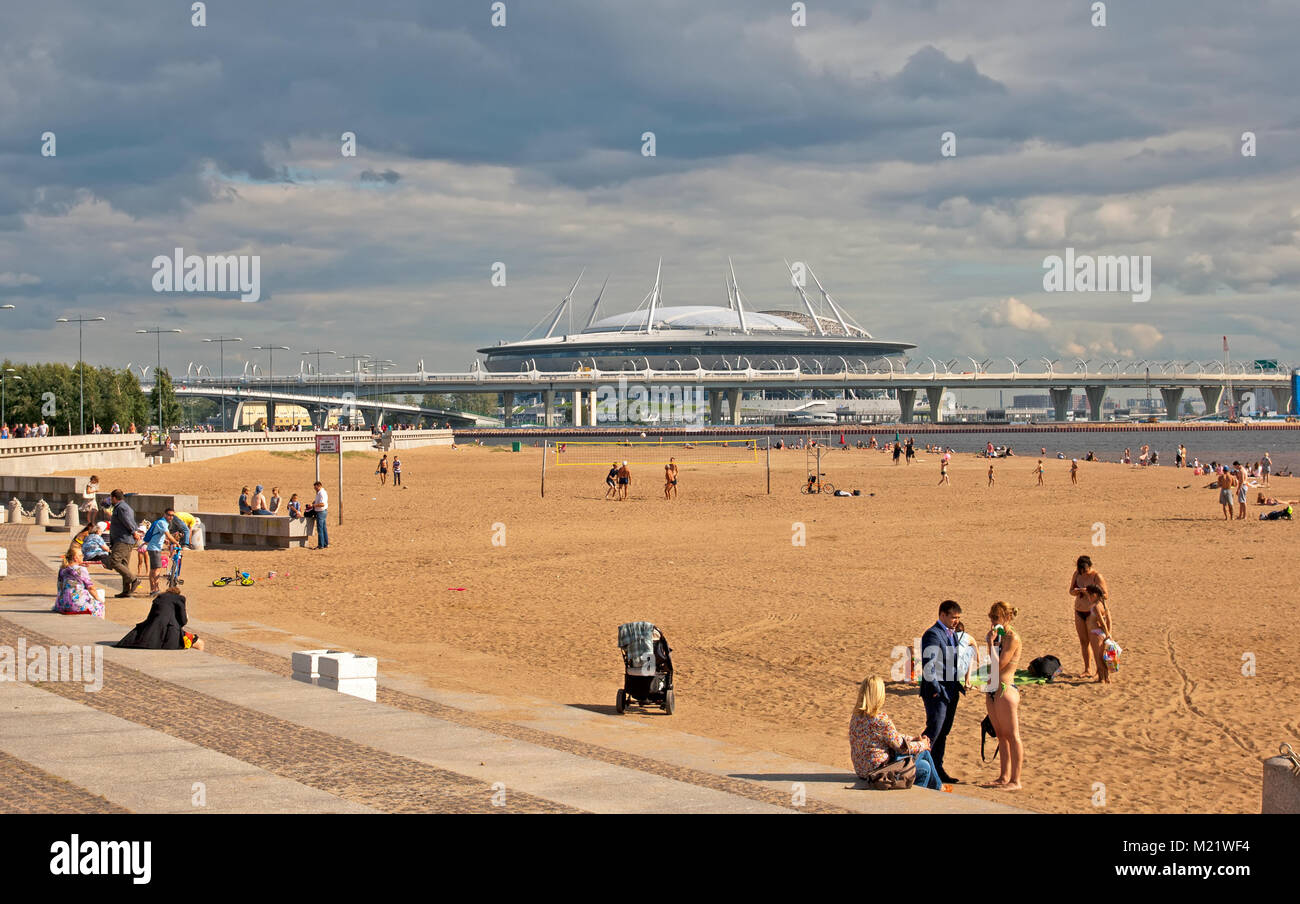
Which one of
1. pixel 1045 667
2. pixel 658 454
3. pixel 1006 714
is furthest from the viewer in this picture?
pixel 658 454

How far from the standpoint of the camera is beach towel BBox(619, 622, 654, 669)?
11917 millimetres

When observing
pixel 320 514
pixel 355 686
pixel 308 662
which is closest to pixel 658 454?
pixel 320 514

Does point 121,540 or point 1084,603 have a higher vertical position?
point 121,540

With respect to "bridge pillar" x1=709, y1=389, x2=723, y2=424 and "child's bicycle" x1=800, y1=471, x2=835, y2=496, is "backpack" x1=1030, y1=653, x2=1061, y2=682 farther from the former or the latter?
"bridge pillar" x1=709, y1=389, x2=723, y2=424

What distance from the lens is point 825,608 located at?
18953mm

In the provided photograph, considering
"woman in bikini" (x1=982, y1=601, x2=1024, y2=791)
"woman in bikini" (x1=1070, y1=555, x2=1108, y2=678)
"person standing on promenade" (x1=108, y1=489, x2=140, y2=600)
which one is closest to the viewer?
"woman in bikini" (x1=982, y1=601, x2=1024, y2=791)

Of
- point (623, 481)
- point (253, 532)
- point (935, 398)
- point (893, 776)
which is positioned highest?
point (935, 398)

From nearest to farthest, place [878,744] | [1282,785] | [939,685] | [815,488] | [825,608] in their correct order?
[1282,785] < [878,744] < [939,685] < [825,608] < [815,488]

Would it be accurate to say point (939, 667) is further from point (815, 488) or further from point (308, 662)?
point (815, 488)

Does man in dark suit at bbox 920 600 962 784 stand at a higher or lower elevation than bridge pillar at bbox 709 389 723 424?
lower

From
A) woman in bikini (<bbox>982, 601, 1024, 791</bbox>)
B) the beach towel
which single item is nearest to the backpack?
woman in bikini (<bbox>982, 601, 1024, 791</bbox>)

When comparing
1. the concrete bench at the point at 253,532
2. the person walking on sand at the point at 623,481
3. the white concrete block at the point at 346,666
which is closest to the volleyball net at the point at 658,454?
the person walking on sand at the point at 623,481

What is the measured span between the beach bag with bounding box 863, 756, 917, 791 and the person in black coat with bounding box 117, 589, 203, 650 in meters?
8.07

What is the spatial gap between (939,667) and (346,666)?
5299mm
